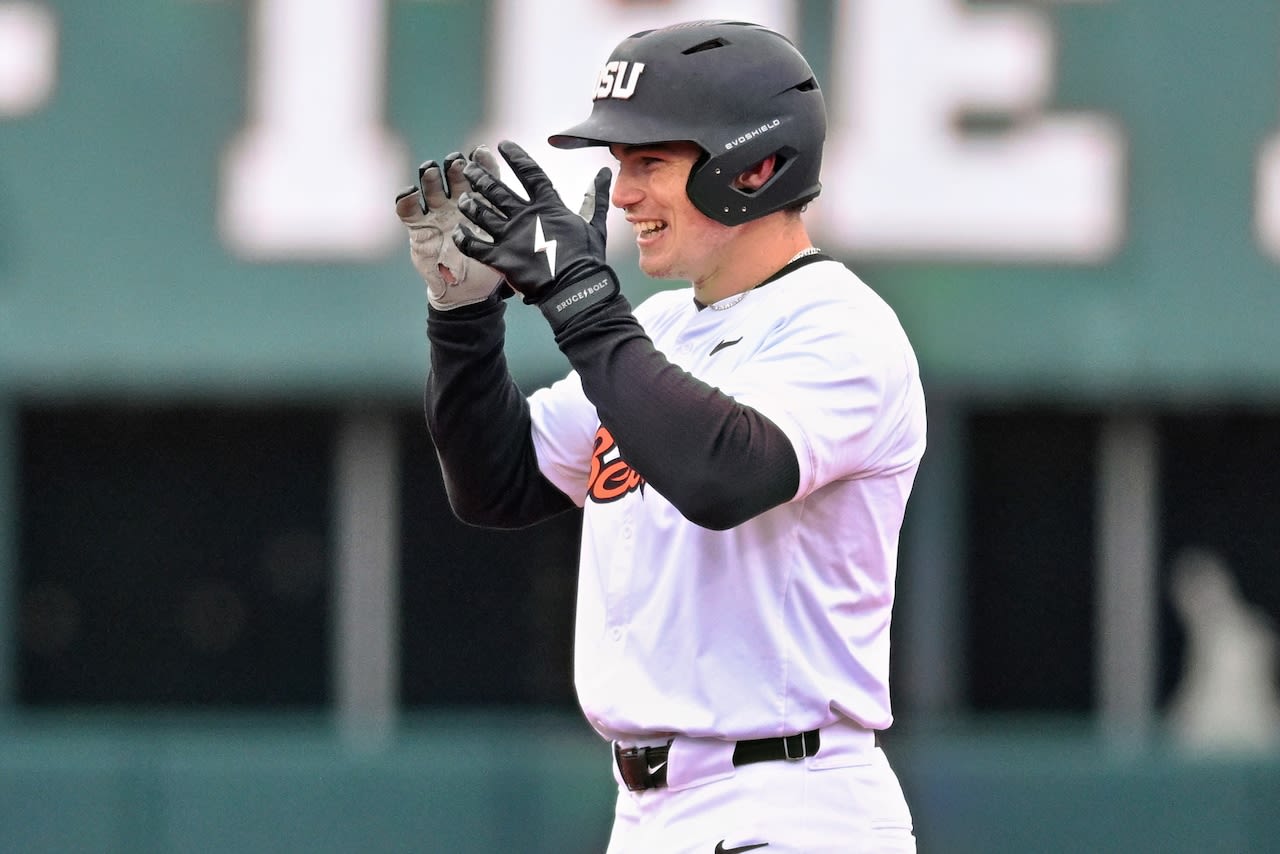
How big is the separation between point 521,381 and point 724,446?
504 centimetres

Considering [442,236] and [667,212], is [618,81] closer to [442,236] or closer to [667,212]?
[667,212]

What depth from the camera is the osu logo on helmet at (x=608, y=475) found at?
2871 mm

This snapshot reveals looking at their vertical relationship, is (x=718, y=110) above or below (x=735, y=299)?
above

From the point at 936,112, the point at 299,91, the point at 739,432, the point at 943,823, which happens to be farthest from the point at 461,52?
the point at 739,432

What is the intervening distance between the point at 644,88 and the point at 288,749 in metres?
4.71

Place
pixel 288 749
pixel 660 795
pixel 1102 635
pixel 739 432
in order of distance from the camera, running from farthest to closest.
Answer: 1. pixel 1102 635
2. pixel 288 749
3. pixel 660 795
4. pixel 739 432

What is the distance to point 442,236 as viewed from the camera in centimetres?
297

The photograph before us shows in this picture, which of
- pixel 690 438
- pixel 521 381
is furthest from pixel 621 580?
pixel 521 381

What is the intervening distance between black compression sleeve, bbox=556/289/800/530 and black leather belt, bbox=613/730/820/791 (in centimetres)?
33

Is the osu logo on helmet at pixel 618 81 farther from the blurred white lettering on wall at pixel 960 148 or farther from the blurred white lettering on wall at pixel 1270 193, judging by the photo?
the blurred white lettering on wall at pixel 1270 193

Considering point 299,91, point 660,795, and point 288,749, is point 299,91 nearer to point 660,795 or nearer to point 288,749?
point 288,749

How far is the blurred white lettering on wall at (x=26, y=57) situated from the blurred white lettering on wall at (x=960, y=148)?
2803 mm

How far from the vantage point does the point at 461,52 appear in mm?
7559

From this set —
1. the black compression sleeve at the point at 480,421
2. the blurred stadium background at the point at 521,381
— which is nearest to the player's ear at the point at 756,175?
the black compression sleeve at the point at 480,421
